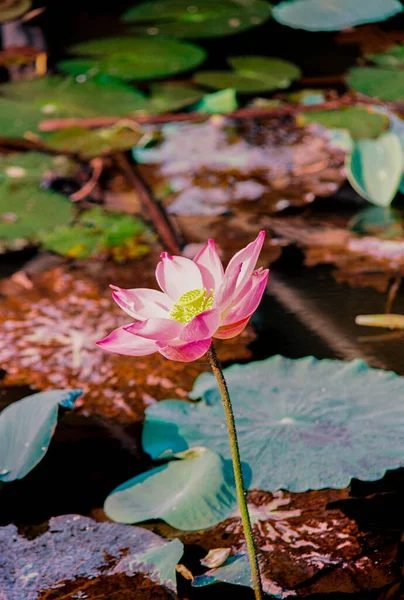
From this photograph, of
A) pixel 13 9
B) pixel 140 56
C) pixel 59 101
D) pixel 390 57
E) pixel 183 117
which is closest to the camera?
pixel 183 117

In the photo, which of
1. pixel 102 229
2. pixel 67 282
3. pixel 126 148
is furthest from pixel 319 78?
pixel 67 282

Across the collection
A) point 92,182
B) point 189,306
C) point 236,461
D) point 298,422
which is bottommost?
point 92,182

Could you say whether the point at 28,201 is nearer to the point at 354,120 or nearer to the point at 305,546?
the point at 354,120

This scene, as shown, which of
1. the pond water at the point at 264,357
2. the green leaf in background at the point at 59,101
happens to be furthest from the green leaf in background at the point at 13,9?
the pond water at the point at 264,357

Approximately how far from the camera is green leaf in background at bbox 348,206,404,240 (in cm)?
174

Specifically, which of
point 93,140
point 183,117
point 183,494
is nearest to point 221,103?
point 183,117

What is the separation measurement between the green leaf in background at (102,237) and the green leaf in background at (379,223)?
0.50 m

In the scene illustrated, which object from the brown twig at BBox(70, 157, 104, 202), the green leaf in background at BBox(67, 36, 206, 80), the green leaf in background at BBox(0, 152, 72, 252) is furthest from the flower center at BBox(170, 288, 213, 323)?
the green leaf in background at BBox(67, 36, 206, 80)

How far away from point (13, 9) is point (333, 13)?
1.35 m

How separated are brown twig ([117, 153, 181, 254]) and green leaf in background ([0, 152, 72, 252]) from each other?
172mm

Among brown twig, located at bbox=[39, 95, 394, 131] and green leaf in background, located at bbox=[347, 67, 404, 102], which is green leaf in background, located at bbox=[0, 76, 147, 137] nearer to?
brown twig, located at bbox=[39, 95, 394, 131]

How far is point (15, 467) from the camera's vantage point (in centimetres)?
113

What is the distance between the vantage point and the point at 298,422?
1137 mm

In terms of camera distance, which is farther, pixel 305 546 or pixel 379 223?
pixel 379 223
